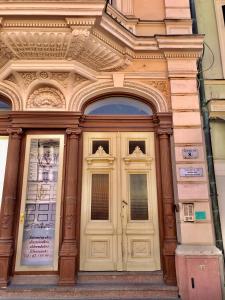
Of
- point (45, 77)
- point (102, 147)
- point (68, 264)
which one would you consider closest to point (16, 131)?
point (45, 77)

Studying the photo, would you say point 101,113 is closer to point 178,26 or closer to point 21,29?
point 21,29

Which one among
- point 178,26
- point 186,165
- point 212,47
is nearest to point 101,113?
point 186,165

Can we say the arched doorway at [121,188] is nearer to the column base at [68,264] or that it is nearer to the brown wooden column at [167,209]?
the brown wooden column at [167,209]

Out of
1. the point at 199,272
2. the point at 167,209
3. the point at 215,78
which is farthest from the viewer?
the point at 215,78

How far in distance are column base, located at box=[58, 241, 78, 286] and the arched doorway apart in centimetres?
27

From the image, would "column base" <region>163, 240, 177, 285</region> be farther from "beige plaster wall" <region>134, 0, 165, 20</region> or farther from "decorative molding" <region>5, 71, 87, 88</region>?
"beige plaster wall" <region>134, 0, 165, 20</region>

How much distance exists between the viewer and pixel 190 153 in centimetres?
512

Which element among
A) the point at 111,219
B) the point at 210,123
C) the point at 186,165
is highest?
the point at 210,123

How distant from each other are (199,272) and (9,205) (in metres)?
3.47

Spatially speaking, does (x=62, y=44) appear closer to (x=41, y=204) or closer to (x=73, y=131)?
(x=73, y=131)

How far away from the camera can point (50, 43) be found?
203 inches

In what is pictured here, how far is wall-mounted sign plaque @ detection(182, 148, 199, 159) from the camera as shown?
Answer: 5.10 metres

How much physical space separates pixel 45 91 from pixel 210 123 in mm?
3609

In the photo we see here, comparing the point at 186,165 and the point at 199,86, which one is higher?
the point at 199,86
